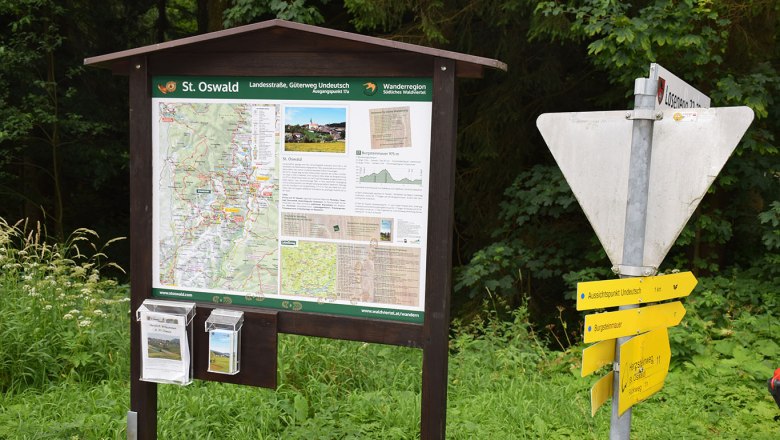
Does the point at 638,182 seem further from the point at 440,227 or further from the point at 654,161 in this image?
the point at 440,227

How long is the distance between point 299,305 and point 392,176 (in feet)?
2.57

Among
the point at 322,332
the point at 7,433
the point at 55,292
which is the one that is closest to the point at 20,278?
the point at 55,292

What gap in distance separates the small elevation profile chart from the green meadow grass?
1.83 meters

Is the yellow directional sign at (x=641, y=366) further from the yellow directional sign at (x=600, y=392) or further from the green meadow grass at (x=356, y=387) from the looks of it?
the green meadow grass at (x=356, y=387)

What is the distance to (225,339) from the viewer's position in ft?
11.7

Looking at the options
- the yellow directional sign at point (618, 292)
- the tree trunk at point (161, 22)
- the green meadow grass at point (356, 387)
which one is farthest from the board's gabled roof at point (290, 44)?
the tree trunk at point (161, 22)

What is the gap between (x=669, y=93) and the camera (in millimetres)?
2633

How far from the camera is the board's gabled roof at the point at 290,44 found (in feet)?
10.4

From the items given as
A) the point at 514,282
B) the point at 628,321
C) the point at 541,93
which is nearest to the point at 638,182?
the point at 628,321

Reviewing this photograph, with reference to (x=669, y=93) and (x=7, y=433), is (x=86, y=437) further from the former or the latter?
(x=669, y=93)

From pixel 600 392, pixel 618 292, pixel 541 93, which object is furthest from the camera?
pixel 541 93

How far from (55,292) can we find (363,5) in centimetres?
404

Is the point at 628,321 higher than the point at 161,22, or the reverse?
the point at 161,22

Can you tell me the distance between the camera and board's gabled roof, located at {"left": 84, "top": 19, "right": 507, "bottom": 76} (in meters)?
3.16
